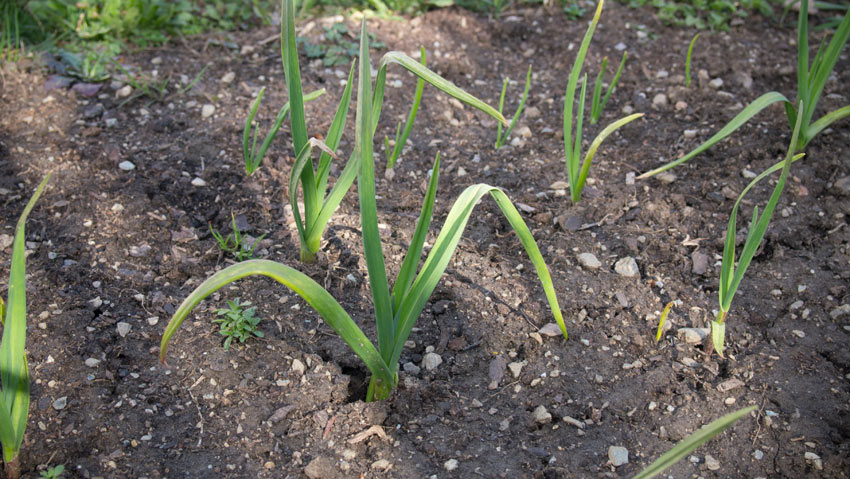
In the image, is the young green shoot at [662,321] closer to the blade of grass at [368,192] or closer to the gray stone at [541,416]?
the gray stone at [541,416]

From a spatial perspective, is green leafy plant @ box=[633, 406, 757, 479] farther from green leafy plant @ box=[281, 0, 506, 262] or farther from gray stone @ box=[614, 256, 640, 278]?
gray stone @ box=[614, 256, 640, 278]

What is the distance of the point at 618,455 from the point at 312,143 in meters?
0.99

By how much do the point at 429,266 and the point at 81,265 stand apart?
3.64 ft

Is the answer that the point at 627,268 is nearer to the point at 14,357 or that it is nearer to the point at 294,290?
the point at 294,290

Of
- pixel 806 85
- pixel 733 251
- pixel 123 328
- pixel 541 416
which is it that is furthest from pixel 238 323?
pixel 806 85

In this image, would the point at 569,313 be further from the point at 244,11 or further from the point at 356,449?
the point at 244,11

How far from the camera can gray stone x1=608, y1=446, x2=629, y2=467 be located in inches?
61.3

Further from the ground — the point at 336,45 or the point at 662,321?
the point at 336,45

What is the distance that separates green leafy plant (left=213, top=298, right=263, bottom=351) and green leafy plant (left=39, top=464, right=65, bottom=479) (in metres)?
0.45

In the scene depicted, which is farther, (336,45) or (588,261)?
(336,45)

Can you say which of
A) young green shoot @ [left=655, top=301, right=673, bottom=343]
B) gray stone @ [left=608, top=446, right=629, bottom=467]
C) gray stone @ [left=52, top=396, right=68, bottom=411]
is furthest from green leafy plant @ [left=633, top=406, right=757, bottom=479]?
gray stone @ [left=52, top=396, right=68, bottom=411]

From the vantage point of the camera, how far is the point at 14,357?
1354mm

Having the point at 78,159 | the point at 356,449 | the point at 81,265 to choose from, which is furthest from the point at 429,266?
the point at 78,159

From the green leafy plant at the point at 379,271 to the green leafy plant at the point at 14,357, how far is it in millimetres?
309
